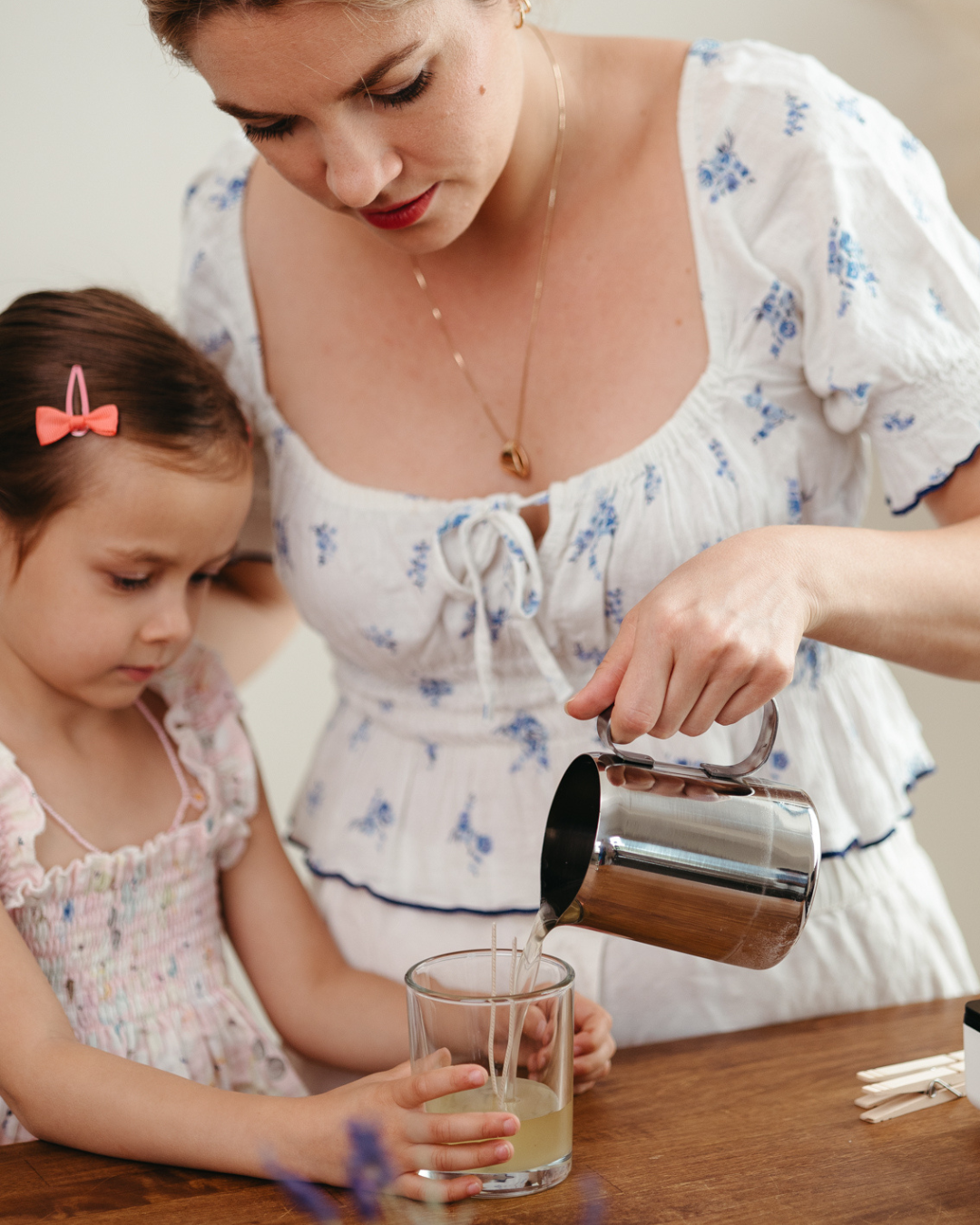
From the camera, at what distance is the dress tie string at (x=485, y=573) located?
1.07 m

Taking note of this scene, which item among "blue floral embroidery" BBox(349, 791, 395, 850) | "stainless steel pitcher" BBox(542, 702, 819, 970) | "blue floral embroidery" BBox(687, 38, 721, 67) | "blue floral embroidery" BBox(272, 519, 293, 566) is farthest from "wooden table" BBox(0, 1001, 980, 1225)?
"blue floral embroidery" BBox(687, 38, 721, 67)

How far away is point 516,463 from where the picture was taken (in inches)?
44.6

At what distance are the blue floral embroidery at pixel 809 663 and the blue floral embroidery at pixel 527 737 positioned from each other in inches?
9.3

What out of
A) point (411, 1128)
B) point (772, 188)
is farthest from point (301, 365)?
point (411, 1128)

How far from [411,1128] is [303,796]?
572mm

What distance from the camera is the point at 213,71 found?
2.93 feet

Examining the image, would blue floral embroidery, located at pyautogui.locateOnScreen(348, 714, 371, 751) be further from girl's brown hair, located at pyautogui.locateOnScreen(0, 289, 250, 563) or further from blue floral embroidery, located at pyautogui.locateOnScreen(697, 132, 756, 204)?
blue floral embroidery, located at pyautogui.locateOnScreen(697, 132, 756, 204)

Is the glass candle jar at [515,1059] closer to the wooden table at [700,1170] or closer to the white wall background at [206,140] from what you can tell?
the wooden table at [700,1170]

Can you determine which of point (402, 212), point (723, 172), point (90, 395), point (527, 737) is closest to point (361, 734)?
point (527, 737)

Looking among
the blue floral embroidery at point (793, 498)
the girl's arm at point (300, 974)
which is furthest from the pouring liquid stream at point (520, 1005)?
the blue floral embroidery at point (793, 498)

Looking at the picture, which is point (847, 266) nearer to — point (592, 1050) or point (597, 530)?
point (597, 530)

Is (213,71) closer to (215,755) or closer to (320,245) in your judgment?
(320,245)

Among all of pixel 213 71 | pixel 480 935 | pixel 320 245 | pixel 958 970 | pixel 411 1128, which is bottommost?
pixel 958 970

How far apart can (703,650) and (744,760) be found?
0.09 m
